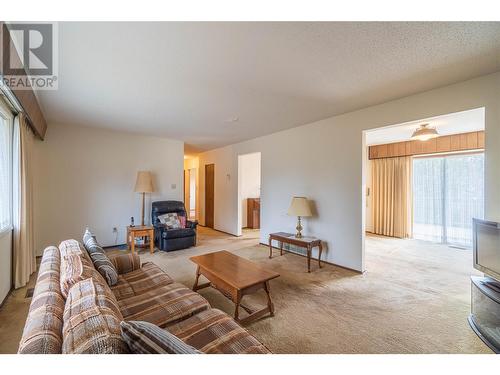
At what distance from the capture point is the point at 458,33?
1.62 m

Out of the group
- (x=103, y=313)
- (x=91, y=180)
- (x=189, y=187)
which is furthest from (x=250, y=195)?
(x=103, y=313)

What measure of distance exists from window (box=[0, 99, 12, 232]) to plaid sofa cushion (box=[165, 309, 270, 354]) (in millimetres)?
2665

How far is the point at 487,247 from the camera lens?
206cm

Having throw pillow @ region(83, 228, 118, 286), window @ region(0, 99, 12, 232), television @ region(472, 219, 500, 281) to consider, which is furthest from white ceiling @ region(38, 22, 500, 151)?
throw pillow @ region(83, 228, 118, 286)

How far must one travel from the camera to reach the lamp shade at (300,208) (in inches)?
147

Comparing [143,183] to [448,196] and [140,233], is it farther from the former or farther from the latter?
[448,196]

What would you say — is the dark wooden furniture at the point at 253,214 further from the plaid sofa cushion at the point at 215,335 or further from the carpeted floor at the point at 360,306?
the plaid sofa cushion at the point at 215,335

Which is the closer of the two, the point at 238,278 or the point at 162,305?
the point at 162,305

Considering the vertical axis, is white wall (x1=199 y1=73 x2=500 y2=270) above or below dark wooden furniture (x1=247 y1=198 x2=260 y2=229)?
above

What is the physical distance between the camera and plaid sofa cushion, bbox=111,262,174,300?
6.13 ft

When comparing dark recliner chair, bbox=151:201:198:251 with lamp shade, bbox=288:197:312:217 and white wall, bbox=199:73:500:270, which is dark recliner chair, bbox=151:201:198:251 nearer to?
white wall, bbox=199:73:500:270

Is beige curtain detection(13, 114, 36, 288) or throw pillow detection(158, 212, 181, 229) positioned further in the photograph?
throw pillow detection(158, 212, 181, 229)

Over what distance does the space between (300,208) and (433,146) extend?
382 centimetres

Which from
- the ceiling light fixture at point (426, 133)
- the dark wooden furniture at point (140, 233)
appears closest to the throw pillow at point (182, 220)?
the dark wooden furniture at point (140, 233)
